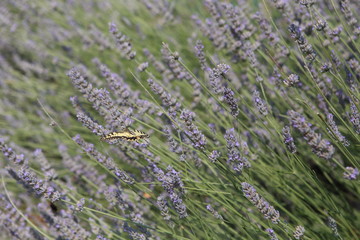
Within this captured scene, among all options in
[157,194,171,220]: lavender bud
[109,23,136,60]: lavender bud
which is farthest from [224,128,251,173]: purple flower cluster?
[109,23,136,60]: lavender bud

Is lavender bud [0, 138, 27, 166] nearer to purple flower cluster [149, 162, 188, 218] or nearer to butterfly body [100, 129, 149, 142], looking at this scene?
butterfly body [100, 129, 149, 142]

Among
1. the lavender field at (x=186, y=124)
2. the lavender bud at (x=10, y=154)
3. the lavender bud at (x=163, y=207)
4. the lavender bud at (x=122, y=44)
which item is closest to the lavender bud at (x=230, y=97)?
the lavender field at (x=186, y=124)

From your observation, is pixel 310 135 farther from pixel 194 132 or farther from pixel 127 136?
pixel 127 136

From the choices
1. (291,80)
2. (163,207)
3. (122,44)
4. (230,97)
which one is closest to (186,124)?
(230,97)

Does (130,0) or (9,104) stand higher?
(130,0)

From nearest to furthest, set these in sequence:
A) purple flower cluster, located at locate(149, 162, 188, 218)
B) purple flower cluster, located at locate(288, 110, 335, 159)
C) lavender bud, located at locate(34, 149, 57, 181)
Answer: purple flower cluster, located at locate(288, 110, 335, 159) → purple flower cluster, located at locate(149, 162, 188, 218) → lavender bud, located at locate(34, 149, 57, 181)

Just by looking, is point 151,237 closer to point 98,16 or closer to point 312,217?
point 312,217

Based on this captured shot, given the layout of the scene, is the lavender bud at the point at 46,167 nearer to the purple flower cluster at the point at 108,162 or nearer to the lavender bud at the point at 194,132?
the purple flower cluster at the point at 108,162

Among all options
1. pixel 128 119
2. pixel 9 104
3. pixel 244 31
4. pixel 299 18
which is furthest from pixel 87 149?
pixel 9 104
